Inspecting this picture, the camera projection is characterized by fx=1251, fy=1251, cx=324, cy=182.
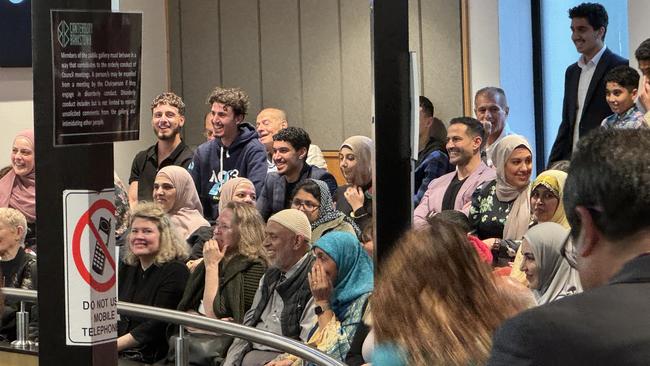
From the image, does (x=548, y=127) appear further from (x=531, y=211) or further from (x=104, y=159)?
(x=104, y=159)

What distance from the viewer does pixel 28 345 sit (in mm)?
5711


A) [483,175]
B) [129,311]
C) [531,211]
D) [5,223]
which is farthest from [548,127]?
[129,311]

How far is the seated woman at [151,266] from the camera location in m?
6.18

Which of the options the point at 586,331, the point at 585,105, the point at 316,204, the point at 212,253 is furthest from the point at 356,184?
the point at 586,331

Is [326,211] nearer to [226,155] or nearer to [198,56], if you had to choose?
[226,155]

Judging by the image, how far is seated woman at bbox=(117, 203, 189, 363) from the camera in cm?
618

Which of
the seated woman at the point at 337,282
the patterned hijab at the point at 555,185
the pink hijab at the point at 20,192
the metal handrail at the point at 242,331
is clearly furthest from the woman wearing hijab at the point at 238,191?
the metal handrail at the point at 242,331

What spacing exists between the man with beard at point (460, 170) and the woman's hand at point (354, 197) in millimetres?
332

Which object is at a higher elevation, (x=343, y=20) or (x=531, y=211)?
(x=343, y=20)

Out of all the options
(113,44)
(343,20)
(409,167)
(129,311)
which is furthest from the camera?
(343,20)

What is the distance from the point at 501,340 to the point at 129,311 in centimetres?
286

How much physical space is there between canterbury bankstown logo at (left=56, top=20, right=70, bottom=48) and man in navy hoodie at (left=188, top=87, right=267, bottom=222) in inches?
189

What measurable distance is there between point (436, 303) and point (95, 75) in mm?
996

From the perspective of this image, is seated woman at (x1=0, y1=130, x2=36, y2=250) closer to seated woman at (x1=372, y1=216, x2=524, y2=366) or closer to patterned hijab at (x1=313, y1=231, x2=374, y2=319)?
patterned hijab at (x1=313, y1=231, x2=374, y2=319)
